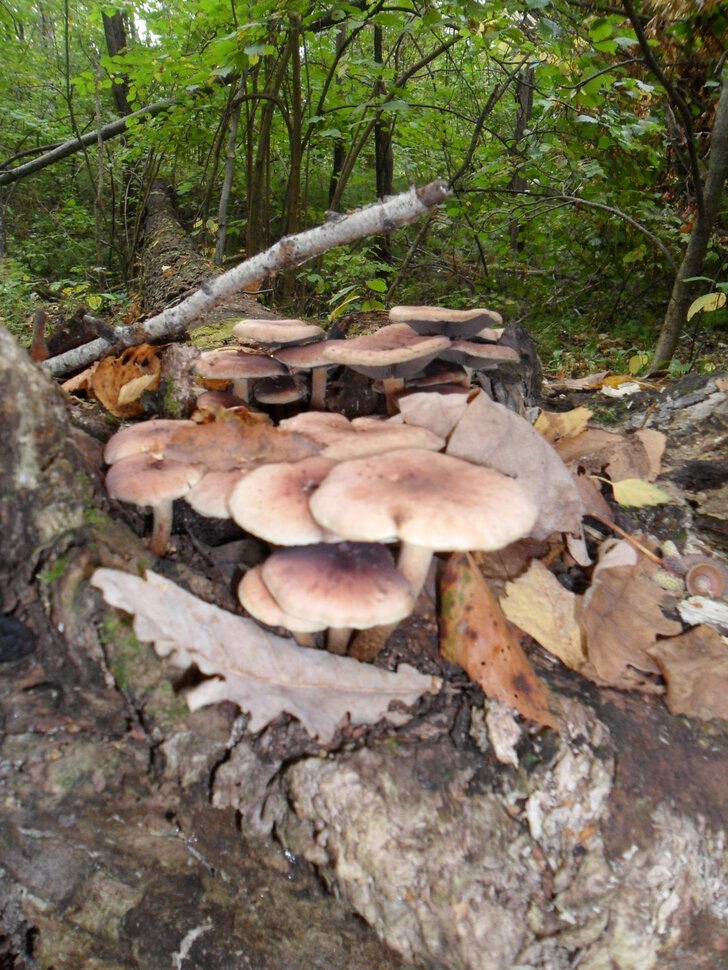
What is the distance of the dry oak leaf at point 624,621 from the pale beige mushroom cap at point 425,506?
61 centimetres

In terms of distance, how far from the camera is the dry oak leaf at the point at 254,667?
1.51m

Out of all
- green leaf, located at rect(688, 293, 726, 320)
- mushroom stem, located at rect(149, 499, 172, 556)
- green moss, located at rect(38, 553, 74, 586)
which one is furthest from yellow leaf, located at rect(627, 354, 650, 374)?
green moss, located at rect(38, 553, 74, 586)

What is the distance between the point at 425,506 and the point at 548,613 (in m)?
0.72

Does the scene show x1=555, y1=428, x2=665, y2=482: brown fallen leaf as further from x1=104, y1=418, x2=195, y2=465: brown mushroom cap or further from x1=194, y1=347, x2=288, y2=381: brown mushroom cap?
x1=104, y1=418, x2=195, y2=465: brown mushroom cap

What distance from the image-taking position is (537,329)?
9.95 m

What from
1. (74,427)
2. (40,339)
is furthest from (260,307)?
(74,427)

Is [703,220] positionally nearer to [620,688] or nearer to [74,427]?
[620,688]

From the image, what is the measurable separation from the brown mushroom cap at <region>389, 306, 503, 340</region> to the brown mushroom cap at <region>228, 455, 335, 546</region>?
2.81ft

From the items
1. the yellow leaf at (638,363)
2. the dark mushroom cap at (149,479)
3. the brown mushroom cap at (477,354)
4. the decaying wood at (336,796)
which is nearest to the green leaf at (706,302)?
the yellow leaf at (638,363)

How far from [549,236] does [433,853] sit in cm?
986

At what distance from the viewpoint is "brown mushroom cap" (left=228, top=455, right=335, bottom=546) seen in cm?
151

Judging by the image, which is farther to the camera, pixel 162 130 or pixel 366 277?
pixel 366 277

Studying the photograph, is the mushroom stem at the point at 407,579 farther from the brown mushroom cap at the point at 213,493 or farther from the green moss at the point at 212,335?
the green moss at the point at 212,335

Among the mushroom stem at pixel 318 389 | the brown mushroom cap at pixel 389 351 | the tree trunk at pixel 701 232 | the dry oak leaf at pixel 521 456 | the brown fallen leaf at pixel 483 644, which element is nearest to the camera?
the brown fallen leaf at pixel 483 644
